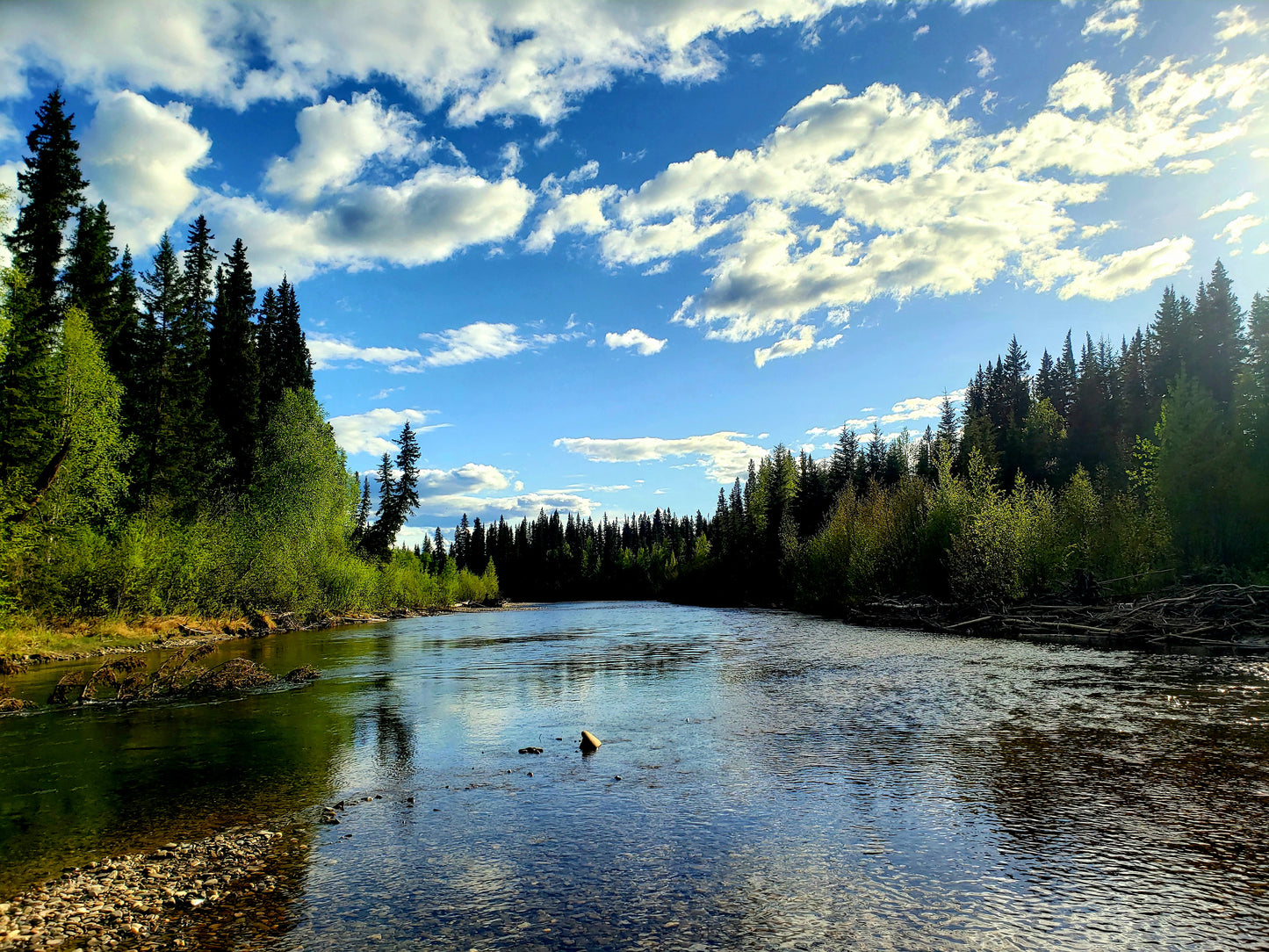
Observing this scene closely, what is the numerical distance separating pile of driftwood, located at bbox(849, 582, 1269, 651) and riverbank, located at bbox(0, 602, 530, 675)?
47.9 metres

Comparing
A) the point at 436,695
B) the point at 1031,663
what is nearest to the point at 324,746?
the point at 436,695

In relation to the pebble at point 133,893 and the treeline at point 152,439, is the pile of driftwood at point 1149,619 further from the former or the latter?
the treeline at point 152,439

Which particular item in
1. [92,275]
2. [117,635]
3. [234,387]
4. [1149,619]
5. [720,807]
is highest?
[92,275]

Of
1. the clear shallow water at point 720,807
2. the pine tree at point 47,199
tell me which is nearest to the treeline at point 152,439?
the pine tree at point 47,199

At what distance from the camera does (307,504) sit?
6019cm

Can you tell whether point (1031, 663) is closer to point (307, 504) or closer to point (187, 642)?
point (187, 642)

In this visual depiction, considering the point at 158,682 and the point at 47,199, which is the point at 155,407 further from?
the point at 158,682

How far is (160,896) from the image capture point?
7777 millimetres

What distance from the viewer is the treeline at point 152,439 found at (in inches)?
1316

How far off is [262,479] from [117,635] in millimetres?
24292

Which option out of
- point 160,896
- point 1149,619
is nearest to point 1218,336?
point 1149,619

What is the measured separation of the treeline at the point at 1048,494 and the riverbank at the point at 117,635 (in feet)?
169

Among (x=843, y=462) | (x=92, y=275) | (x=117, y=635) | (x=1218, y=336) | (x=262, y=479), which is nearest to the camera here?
(x=117, y=635)

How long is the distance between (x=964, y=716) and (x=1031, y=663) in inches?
455
